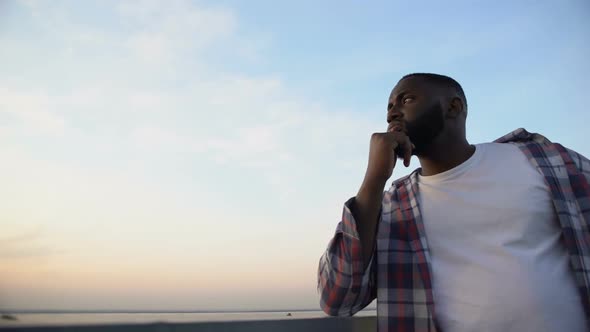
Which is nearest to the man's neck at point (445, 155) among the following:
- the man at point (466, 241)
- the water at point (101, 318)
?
the man at point (466, 241)

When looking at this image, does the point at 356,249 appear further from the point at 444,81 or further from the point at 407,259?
the point at 444,81

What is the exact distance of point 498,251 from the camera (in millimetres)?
1508

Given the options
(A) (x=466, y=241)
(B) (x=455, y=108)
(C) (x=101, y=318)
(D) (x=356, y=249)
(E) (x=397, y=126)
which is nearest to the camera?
(C) (x=101, y=318)

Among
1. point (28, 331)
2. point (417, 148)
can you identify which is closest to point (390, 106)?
point (417, 148)

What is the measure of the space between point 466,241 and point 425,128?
45cm

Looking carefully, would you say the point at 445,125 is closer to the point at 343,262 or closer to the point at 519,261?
the point at 519,261

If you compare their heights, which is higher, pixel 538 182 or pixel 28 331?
pixel 538 182

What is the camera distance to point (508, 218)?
61.5 inches

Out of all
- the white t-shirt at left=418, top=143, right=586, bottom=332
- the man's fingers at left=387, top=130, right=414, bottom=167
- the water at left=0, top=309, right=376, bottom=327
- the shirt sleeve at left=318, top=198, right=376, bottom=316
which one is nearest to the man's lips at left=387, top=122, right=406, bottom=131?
the man's fingers at left=387, top=130, right=414, bottom=167

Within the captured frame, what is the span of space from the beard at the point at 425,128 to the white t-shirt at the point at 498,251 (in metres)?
0.14

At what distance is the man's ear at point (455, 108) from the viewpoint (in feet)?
6.28

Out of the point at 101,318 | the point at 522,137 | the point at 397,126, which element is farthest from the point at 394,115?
the point at 101,318

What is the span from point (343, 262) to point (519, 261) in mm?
533

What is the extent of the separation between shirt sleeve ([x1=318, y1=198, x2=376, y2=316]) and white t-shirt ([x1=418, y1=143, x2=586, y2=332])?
0.86ft
